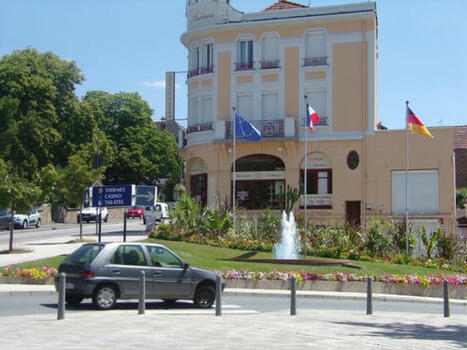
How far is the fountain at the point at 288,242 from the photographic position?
102 ft

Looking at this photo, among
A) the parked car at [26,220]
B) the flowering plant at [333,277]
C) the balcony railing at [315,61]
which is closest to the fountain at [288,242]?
the flowering plant at [333,277]

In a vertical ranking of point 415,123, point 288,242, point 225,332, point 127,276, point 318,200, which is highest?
point 415,123

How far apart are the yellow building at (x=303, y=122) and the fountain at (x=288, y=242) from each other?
7.64m

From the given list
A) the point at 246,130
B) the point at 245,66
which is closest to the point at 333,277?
the point at 246,130

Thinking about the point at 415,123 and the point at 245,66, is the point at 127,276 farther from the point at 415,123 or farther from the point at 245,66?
the point at 245,66

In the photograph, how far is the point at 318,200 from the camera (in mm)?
42625

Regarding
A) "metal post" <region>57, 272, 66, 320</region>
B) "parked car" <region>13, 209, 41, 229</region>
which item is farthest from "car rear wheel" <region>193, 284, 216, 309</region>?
"parked car" <region>13, 209, 41, 229</region>

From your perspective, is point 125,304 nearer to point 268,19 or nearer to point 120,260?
point 120,260

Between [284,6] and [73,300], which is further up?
[284,6]

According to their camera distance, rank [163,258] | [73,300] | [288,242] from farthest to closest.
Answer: [288,242], [163,258], [73,300]

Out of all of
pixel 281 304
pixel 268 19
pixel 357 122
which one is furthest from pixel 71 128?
pixel 281 304

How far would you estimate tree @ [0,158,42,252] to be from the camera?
28528 millimetres

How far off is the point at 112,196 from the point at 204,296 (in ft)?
34.6

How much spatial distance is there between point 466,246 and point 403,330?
19848 millimetres
